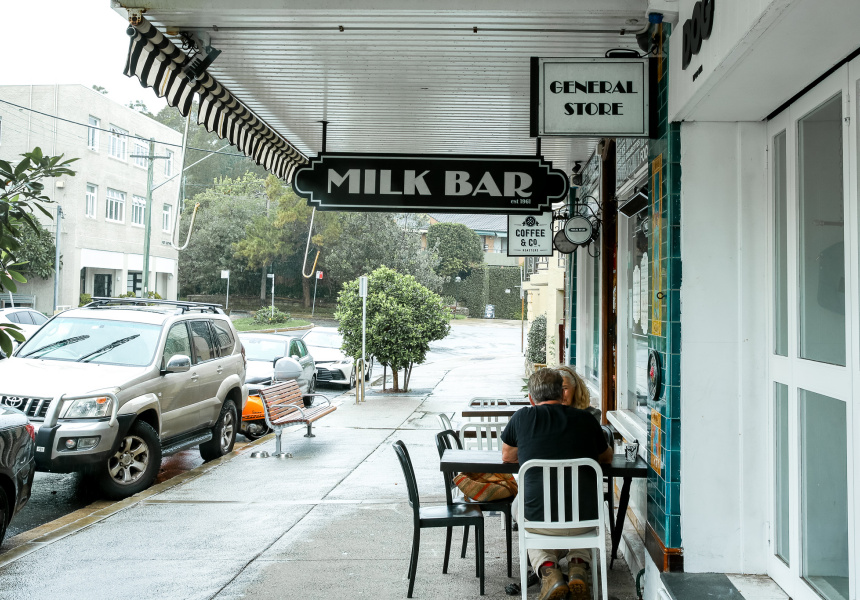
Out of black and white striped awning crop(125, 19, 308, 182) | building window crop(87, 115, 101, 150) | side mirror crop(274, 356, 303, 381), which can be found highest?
building window crop(87, 115, 101, 150)

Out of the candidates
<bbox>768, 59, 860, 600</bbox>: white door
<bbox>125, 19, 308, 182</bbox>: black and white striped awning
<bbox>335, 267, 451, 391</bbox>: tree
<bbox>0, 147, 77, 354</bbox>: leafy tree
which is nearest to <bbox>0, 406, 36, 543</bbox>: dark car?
<bbox>125, 19, 308, 182</bbox>: black and white striped awning

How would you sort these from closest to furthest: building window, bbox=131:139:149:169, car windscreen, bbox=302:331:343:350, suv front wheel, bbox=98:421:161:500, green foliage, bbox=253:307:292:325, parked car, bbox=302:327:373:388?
suv front wheel, bbox=98:421:161:500 < parked car, bbox=302:327:373:388 < car windscreen, bbox=302:331:343:350 < building window, bbox=131:139:149:169 < green foliage, bbox=253:307:292:325

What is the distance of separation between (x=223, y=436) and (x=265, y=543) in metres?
4.25

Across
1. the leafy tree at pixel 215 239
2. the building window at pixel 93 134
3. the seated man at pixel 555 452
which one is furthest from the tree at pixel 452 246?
the seated man at pixel 555 452

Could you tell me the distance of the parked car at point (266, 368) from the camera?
11.7m

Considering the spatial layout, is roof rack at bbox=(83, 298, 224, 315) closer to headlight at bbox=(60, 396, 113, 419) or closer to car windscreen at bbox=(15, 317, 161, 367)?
car windscreen at bbox=(15, 317, 161, 367)

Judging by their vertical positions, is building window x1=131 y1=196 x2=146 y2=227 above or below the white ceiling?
above

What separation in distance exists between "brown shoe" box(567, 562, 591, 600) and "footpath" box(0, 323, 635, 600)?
424mm

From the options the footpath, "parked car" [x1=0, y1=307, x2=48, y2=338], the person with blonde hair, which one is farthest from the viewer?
"parked car" [x1=0, y1=307, x2=48, y2=338]

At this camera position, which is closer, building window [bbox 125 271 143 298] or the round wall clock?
the round wall clock

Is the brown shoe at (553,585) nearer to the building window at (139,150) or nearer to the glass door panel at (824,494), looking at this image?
the glass door panel at (824,494)

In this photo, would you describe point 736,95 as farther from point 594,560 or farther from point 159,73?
point 159,73

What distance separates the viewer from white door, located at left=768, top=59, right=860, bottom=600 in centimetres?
315

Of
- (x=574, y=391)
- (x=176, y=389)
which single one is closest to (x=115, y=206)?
(x=176, y=389)
